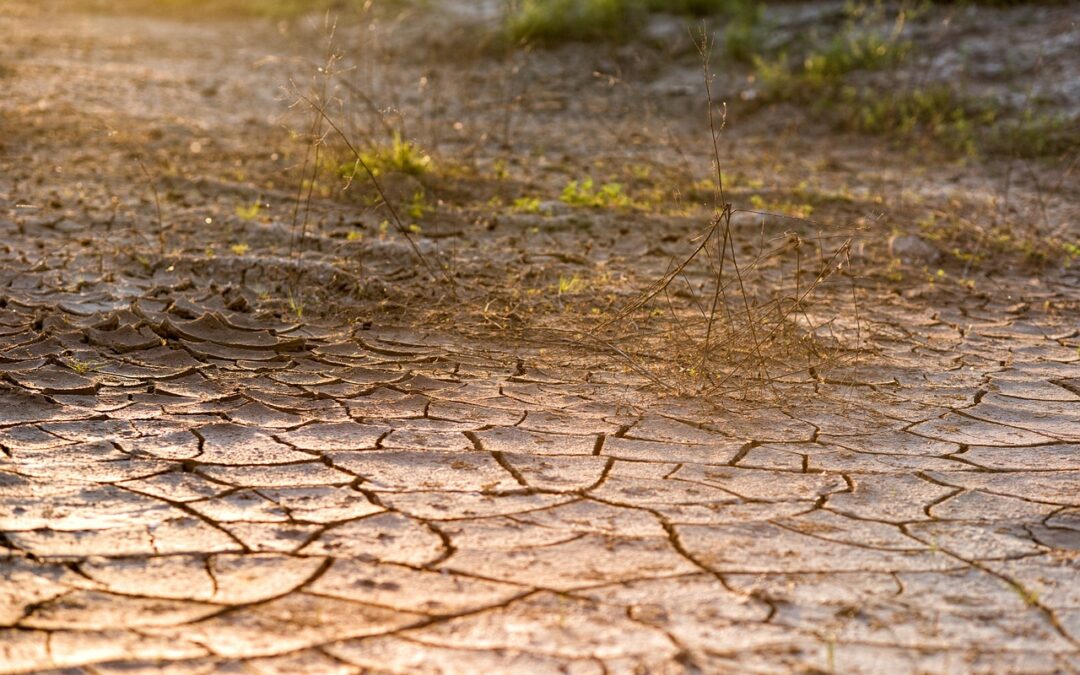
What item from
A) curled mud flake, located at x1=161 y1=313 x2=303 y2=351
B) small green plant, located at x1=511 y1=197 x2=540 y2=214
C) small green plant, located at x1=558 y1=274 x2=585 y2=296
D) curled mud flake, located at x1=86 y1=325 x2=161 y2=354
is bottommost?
curled mud flake, located at x1=86 y1=325 x2=161 y2=354

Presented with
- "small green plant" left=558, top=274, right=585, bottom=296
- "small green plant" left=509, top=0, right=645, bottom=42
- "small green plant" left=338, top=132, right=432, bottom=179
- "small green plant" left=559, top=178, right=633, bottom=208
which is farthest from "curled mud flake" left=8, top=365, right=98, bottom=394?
"small green plant" left=509, top=0, right=645, bottom=42

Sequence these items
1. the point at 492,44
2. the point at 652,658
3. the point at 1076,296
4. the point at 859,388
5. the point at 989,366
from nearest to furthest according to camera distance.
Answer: the point at 652,658 < the point at 859,388 < the point at 989,366 < the point at 1076,296 < the point at 492,44

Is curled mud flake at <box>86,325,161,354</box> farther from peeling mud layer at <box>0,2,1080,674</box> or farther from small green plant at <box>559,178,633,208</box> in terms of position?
small green plant at <box>559,178,633,208</box>

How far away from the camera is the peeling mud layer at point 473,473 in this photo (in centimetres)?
240

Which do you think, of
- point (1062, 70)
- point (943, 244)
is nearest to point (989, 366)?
point (943, 244)

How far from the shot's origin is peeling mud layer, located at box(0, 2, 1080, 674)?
2.40 metres

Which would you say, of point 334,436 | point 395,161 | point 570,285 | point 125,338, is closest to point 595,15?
point 395,161

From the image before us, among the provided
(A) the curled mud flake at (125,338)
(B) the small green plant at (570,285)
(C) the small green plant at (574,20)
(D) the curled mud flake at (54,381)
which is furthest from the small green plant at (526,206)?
(C) the small green plant at (574,20)

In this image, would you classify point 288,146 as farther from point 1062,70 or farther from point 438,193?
point 1062,70

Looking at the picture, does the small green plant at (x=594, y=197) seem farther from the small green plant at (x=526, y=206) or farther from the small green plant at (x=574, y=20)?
the small green plant at (x=574, y=20)

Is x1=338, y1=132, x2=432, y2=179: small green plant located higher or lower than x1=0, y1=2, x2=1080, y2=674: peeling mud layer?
higher

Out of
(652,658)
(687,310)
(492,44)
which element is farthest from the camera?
(492,44)

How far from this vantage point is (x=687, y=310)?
4.60 m

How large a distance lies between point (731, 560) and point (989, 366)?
6.22ft
